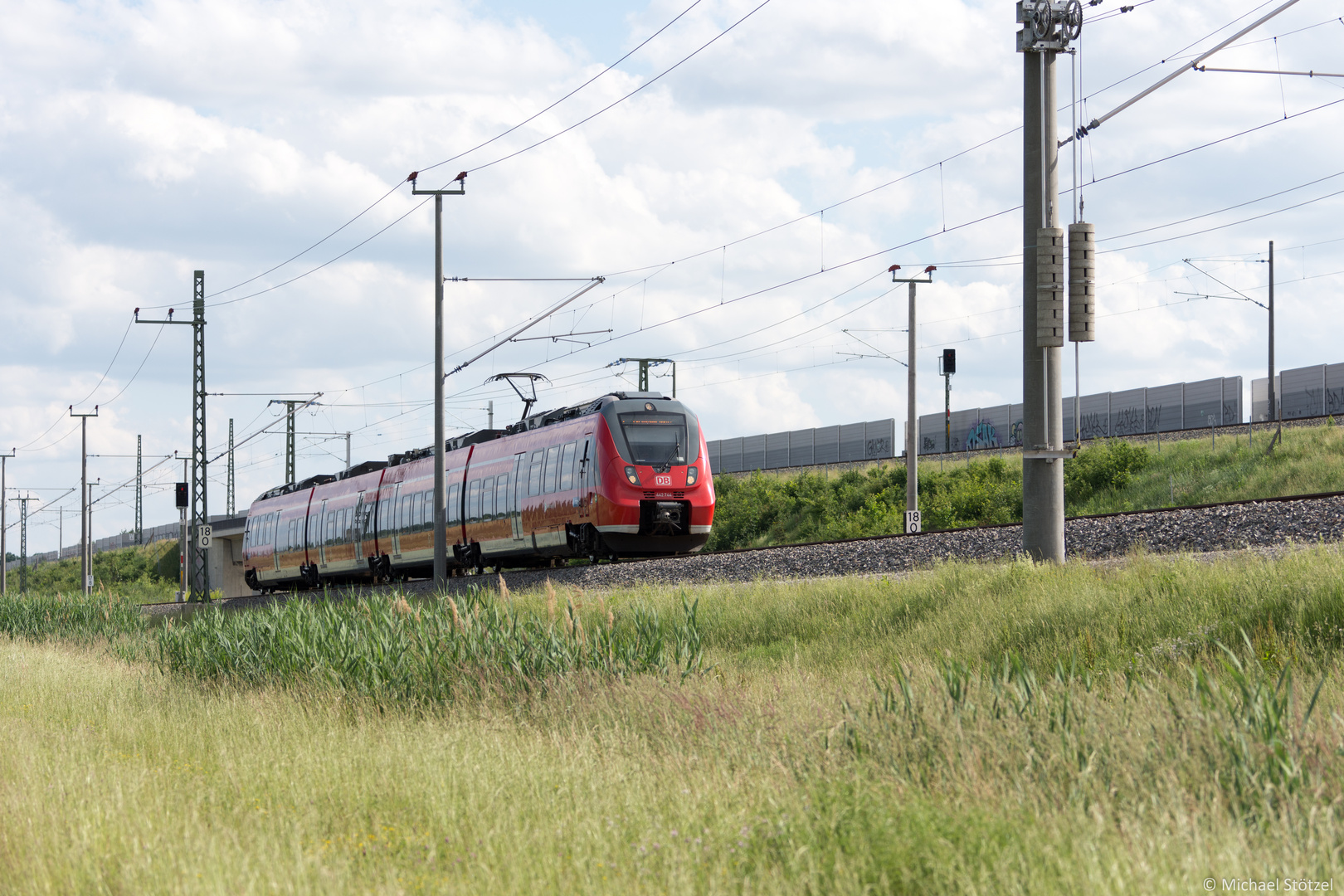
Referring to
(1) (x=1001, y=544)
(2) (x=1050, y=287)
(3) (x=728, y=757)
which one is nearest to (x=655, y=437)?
(1) (x=1001, y=544)

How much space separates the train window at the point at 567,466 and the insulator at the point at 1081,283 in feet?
45.8

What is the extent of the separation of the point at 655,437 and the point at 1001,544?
8.54 metres

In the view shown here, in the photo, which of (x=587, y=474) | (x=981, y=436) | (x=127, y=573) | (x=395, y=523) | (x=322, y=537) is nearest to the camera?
(x=587, y=474)

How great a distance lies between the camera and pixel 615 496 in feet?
80.2

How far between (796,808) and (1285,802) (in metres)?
1.94

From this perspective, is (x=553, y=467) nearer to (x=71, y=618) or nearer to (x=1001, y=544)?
(x=71, y=618)

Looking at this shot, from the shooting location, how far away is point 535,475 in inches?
1089

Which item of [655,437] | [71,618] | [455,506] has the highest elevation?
[655,437]

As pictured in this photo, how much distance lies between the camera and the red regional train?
24875 millimetres

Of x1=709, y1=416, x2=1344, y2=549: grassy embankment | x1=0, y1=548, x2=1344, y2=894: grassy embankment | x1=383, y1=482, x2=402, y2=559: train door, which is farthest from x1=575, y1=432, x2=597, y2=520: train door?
x1=709, y1=416, x2=1344, y2=549: grassy embankment

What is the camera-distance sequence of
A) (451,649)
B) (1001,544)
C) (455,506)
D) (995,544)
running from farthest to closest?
(455,506), (995,544), (1001,544), (451,649)

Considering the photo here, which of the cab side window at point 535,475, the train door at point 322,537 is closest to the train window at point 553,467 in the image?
the cab side window at point 535,475

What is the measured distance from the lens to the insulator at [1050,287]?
13312 mm

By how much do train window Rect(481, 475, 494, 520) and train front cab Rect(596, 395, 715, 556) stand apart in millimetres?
5792
